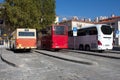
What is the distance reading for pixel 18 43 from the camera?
3072cm

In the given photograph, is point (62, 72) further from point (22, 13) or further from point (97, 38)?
point (22, 13)

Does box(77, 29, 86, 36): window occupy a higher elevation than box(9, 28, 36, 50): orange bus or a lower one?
higher

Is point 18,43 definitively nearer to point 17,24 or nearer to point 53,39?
point 53,39

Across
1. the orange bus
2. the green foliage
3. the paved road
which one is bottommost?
the paved road

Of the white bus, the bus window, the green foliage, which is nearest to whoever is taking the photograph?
the white bus

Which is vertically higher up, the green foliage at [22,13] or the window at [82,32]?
the green foliage at [22,13]

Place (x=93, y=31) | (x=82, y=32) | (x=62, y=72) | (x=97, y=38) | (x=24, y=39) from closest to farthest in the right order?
1. (x=62, y=72)
2. (x=97, y=38)
3. (x=24, y=39)
4. (x=93, y=31)
5. (x=82, y=32)

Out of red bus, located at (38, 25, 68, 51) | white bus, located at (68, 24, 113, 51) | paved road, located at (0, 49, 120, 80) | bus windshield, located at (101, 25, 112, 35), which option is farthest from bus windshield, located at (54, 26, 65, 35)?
paved road, located at (0, 49, 120, 80)

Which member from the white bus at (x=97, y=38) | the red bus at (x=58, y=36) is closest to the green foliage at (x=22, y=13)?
the red bus at (x=58, y=36)

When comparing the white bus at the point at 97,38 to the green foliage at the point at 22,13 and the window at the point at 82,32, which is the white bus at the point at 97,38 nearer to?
the window at the point at 82,32

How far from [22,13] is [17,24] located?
2190mm

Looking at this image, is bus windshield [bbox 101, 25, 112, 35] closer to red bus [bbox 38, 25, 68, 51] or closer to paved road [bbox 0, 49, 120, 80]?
red bus [bbox 38, 25, 68, 51]

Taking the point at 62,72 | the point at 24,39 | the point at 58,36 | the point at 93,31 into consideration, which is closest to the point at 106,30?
the point at 93,31

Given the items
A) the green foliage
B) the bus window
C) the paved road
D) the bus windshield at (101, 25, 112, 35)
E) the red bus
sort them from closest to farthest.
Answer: the paved road < the bus windshield at (101, 25, 112, 35) < the bus window < the red bus < the green foliage
